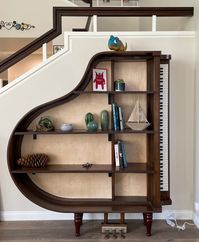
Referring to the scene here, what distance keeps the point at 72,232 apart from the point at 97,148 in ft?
2.93

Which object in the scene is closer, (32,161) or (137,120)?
(137,120)

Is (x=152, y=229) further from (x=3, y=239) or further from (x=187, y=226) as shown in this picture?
(x=3, y=239)

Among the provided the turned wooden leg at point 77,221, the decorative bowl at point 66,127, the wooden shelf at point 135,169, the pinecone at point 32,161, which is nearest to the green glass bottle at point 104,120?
the decorative bowl at point 66,127

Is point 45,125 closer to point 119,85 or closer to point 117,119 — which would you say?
point 117,119

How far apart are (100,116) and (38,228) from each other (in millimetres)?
1327

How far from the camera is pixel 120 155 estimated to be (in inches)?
114

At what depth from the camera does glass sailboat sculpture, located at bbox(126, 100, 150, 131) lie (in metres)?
2.78

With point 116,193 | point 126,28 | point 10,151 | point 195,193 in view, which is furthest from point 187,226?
point 126,28

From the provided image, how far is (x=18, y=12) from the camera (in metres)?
4.78

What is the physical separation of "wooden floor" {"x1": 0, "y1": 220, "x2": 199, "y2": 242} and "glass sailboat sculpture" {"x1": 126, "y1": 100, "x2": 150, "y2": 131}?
105cm

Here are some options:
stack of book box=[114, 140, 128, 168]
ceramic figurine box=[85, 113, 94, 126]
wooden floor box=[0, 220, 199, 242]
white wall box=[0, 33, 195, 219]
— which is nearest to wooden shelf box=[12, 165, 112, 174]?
stack of book box=[114, 140, 128, 168]

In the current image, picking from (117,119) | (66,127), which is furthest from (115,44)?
(66,127)

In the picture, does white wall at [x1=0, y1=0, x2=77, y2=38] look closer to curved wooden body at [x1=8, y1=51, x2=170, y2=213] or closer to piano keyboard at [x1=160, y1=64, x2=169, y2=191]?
curved wooden body at [x1=8, y1=51, x2=170, y2=213]

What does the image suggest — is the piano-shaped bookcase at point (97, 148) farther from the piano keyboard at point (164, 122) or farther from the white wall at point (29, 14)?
the white wall at point (29, 14)
